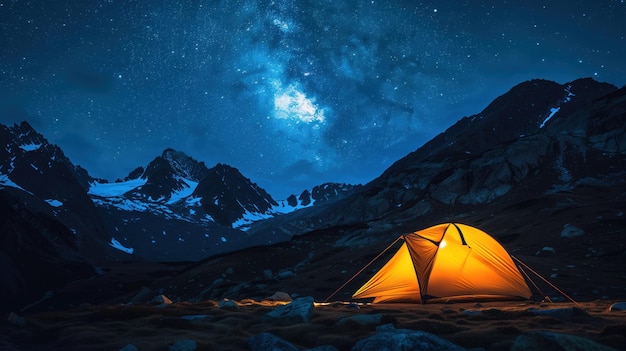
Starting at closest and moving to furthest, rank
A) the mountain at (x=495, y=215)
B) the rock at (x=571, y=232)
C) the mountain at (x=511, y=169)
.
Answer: the mountain at (x=495, y=215)
the rock at (x=571, y=232)
the mountain at (x=511, y=169)

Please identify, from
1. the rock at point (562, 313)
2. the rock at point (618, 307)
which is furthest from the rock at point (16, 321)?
the rock at point (618, 307)

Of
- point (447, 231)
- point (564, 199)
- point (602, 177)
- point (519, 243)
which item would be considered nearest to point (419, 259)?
point (447, 231)

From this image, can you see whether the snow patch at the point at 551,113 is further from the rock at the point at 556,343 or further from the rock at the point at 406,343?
the rock at the point at 406,343

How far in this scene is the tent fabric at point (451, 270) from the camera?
12.6 m

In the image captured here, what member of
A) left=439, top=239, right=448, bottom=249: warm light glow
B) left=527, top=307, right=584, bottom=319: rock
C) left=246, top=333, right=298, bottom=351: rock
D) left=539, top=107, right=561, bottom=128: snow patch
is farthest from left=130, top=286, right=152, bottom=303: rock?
left=539, top=107, right=561, bottom=128: snow patch

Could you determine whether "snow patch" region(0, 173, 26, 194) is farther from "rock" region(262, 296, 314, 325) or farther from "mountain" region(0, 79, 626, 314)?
"rock" region(262, 296, 314, 325)

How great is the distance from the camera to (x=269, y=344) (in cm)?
555

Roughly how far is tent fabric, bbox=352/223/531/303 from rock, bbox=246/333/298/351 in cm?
828

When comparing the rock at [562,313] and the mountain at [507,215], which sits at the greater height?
the mountain at [507,215]

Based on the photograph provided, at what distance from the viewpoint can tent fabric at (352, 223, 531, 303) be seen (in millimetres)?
12648

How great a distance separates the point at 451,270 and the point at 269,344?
9.36 m

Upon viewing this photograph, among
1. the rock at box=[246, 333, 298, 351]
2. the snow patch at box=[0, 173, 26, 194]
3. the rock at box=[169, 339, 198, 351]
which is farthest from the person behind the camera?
the snow patch at box=[0, 173, 26, 194]

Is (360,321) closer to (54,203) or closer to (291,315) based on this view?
(291,315)

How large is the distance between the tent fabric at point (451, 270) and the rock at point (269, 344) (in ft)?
27.2
